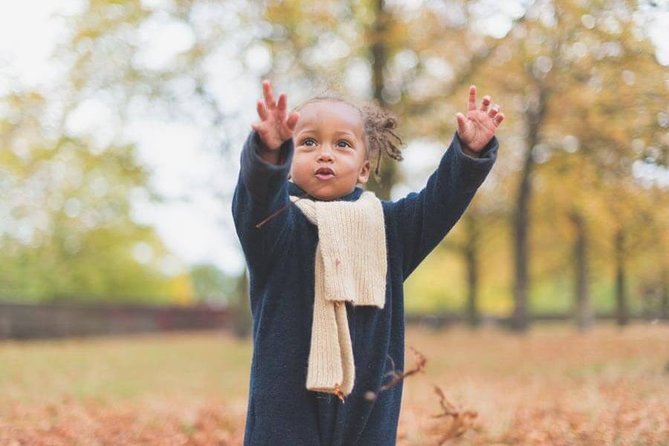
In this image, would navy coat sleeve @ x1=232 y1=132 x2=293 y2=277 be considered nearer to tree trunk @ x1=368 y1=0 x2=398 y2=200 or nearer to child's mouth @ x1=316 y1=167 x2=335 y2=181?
child's mouth @ x1=316 y1=167 x2=335 y2=181

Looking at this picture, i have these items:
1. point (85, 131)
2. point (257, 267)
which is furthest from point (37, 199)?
point (257, 267)

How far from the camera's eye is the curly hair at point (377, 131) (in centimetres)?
265

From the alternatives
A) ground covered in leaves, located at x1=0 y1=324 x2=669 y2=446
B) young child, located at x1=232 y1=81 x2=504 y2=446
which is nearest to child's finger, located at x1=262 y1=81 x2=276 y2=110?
young child, located at x1=232 y1=81 x2=504 y2=446

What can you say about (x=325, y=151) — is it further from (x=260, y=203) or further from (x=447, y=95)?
(x=447, y=95)

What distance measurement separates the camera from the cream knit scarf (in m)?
2.30

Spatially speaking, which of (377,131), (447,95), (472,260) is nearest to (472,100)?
(377,131)

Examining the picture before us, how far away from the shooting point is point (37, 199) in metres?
24.8

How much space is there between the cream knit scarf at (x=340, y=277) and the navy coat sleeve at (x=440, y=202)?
0.12m

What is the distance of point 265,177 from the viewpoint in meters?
2.12

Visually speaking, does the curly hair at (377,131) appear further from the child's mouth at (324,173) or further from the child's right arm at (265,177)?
the child's right arm at (265,177)

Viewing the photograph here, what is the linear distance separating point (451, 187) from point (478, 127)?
0.21 metres

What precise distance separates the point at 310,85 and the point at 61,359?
6534mm

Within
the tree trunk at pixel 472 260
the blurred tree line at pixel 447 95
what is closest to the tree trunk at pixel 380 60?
the blurred tree line at pixel 447 95

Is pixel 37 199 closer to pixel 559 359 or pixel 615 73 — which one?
pixel 559 359
